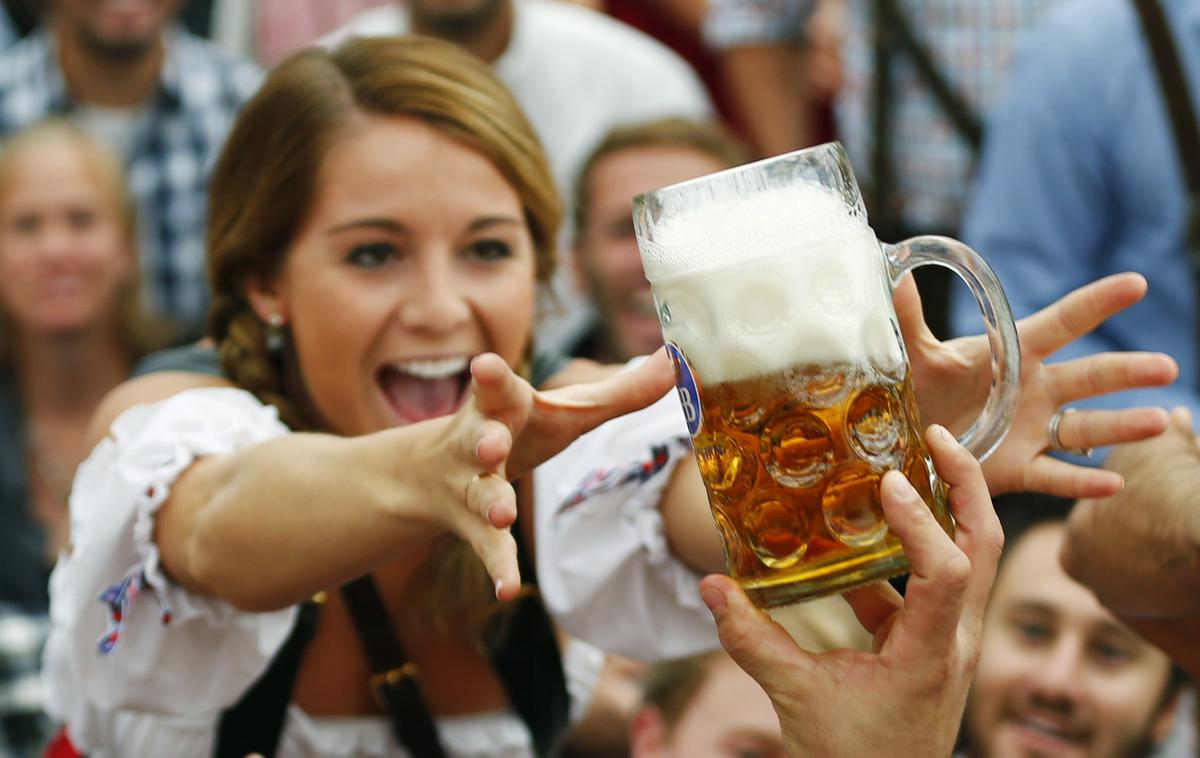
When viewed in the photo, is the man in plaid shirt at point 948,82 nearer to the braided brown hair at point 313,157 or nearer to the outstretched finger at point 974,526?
the braided brown hair at point 313,157

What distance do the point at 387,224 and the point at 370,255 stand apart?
6 cm

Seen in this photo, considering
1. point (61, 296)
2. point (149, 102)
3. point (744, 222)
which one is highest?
point (744, 222)

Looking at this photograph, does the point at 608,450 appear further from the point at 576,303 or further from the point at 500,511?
the point at 576,303

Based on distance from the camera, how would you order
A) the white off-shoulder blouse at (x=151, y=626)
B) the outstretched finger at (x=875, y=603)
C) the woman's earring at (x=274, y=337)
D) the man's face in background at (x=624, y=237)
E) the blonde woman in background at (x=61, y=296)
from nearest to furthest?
Answer: 1. the outstretched finger at (x=875, y=603)
2. the white off-shoulder blouse at (x=151, y=626)
3. the woman's earring at (x=274, y=337)
4. the man's face in background at (x=624, y=237)
5. the blonde woman in background at (x=61, y=296)

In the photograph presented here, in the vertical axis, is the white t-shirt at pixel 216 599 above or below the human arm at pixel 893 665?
below

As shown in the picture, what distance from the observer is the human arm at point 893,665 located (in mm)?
1316

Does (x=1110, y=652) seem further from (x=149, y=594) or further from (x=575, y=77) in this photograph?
(x=575, y=77)

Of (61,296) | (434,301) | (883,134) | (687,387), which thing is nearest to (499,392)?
(687,387)

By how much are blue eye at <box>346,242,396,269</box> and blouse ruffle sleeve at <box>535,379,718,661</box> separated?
31cm

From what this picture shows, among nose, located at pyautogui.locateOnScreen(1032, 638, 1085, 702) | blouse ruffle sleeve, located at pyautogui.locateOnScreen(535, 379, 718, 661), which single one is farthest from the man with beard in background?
blouse ruffle sleeve, located at pyautogui.locateOnScreen(535, 379, 718, 661)

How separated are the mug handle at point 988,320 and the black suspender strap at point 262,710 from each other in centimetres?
87

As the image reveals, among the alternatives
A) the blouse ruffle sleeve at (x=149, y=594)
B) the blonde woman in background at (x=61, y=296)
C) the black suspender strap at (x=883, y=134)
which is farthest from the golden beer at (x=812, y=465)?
the blonde woman in background at (x=61, y=296)

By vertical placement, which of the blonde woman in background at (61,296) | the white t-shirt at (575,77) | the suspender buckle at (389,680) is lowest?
the blonde woman in background at (61,296)

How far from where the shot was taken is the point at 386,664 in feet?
6.63
